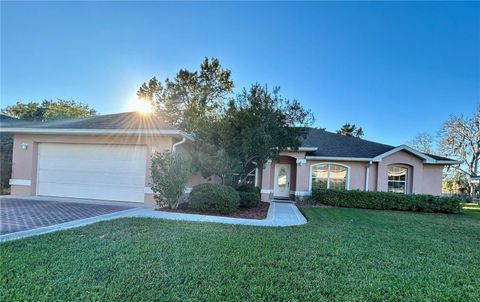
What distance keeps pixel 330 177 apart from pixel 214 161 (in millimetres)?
9249

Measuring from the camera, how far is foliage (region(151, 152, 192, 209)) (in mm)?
9633

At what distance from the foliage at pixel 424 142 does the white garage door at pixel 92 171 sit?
38804 mm

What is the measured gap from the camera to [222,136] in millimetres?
10734

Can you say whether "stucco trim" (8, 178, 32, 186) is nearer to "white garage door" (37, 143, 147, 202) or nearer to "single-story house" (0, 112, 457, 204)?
"single-story house" (0, 112, 457, 204)

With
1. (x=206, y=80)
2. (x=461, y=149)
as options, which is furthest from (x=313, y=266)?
(x=461, y=149)

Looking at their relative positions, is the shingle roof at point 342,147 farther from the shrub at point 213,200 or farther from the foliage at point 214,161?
the shrub at point 213,200

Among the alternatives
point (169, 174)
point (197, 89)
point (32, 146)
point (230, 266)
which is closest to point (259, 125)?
point (169, 174)

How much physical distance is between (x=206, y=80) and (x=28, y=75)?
667 inches

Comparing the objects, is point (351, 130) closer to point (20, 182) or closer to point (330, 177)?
point (330, 177)

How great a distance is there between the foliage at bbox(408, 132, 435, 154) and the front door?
2843cm

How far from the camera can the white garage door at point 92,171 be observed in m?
11.0

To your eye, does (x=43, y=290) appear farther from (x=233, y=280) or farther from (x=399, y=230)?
(x=399, y=230)

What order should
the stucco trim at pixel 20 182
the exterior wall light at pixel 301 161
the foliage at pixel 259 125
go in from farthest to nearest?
1. the exterior wall light at pixel 301 161
2. the stucco trim at pixel 20 182
3. the foliage at pixel 259 125

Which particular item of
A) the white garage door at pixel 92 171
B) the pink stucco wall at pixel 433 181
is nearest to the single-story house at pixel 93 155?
the white garage door at pixel 92 171
